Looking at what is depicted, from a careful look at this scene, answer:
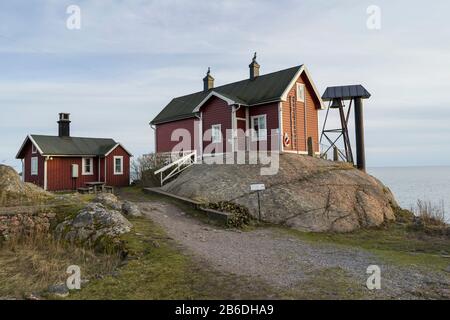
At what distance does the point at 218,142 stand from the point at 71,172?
1190 centimetres

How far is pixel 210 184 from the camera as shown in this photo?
1659cm

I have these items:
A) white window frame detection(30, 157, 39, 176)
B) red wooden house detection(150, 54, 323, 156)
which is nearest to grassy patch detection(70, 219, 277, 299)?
red wooden house detection(150, 54, 323, 156)

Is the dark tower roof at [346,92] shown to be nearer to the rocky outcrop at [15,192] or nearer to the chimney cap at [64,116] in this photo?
the rocky outcrop at [15,192]

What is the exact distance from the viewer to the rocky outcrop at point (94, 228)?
972cm

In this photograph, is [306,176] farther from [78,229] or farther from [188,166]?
[78,229]

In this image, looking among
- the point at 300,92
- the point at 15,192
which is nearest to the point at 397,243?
the point at 300,92

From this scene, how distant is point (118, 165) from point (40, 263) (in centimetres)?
2197

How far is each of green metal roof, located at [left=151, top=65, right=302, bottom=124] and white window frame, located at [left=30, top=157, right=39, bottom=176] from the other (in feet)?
30.8

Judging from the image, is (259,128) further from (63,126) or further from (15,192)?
(63,126)

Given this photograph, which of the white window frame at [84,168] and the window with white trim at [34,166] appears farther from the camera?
the white window frame at [84,168]

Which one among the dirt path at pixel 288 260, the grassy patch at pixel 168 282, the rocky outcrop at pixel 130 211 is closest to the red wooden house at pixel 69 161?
the rocky outcrop at pixel 130 211

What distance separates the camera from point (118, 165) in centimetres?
2941
